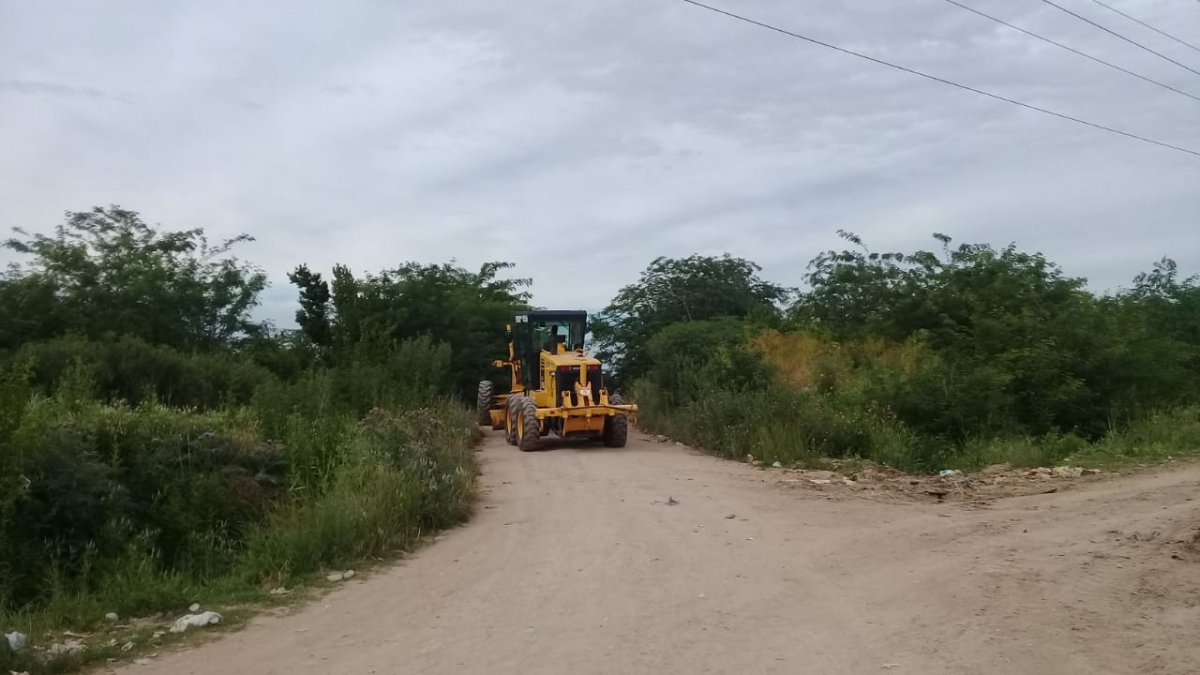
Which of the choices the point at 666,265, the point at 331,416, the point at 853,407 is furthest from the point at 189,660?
the point at 666,265

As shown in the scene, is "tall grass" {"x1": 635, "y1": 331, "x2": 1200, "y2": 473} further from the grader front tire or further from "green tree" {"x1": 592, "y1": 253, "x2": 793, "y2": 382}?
"green tree" {"x1": 592, "y1": 253, "x2": 793, "y2": 382}

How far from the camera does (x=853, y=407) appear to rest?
1939 cm

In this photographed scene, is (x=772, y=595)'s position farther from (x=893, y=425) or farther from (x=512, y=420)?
(x=512, y=420)

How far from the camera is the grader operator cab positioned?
1942 centimetres

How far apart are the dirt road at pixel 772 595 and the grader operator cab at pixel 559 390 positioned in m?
6.74

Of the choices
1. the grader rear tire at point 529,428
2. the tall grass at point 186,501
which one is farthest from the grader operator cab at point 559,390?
the tall grass at point 186,501

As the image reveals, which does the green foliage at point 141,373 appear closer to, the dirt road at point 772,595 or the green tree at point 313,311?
the green tree at point 313,311

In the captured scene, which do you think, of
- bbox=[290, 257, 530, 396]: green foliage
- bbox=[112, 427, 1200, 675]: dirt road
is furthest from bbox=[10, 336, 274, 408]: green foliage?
bbox=[112, 427, 1200, 675]: dirt road

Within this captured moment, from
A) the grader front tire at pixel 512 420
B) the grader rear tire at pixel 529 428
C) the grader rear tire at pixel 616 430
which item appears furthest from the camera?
the grader front tire at pixel 512 420

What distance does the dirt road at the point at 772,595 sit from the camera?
626 cm

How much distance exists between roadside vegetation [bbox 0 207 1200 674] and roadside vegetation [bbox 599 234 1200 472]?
8 centimetres

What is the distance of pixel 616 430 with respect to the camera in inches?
781

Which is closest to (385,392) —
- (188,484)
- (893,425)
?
(188,484)

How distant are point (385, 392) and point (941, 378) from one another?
37.5ft
